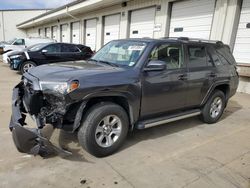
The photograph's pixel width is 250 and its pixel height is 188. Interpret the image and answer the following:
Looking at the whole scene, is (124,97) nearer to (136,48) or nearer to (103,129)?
(103,129)

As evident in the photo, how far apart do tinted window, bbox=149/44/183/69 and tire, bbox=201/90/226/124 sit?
130cm

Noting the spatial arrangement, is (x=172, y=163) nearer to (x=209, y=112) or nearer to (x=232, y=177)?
(x=232, y=177)

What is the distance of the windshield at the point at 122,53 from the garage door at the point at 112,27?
1015cm

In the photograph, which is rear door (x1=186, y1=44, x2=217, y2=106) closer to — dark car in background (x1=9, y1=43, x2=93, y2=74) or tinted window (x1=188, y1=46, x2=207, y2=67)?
tinted window (x1=188, y1=46, x2=207, y2=67)

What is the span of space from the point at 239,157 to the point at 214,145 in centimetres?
47

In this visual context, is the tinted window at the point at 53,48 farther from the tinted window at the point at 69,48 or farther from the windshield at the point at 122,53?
the windshield at the point at 122,53

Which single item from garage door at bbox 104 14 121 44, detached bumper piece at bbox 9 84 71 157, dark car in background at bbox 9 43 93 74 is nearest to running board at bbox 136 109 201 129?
detached bumper piece at bbox 9 84 71 157

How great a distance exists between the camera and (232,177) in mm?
3055

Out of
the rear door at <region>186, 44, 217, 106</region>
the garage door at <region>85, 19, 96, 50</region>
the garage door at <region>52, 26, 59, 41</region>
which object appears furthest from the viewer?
the garage door at <region>52, 26, 59, 41</region>

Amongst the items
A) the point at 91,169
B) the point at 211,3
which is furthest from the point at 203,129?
the point at 211,3

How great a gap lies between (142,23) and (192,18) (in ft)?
10.9

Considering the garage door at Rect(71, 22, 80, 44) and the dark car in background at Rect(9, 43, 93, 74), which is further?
the garage door at Rect(71, 22, 80, 44)

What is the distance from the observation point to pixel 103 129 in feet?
10.9

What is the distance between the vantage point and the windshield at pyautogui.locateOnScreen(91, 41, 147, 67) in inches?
150
